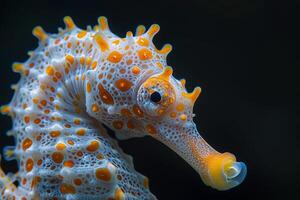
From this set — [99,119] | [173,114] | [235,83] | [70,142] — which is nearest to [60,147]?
[70,142]

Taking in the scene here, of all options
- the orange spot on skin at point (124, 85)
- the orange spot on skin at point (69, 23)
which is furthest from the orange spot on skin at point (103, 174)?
the orange spot on skin at point (69, 23)

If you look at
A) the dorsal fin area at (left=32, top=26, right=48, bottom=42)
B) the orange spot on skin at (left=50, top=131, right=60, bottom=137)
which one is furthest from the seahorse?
the dorsal fin area at (left=32, top=26, right=48, bottom=42)

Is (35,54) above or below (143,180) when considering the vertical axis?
above

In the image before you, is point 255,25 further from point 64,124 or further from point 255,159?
point 64,124

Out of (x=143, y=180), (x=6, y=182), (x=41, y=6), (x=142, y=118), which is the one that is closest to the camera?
(x=142, y=118)

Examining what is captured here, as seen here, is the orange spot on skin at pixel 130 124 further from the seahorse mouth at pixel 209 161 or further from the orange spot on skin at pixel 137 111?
the seahorse mouth at pixel 209 161

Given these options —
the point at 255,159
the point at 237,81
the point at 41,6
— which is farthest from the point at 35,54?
the point at 255,159
